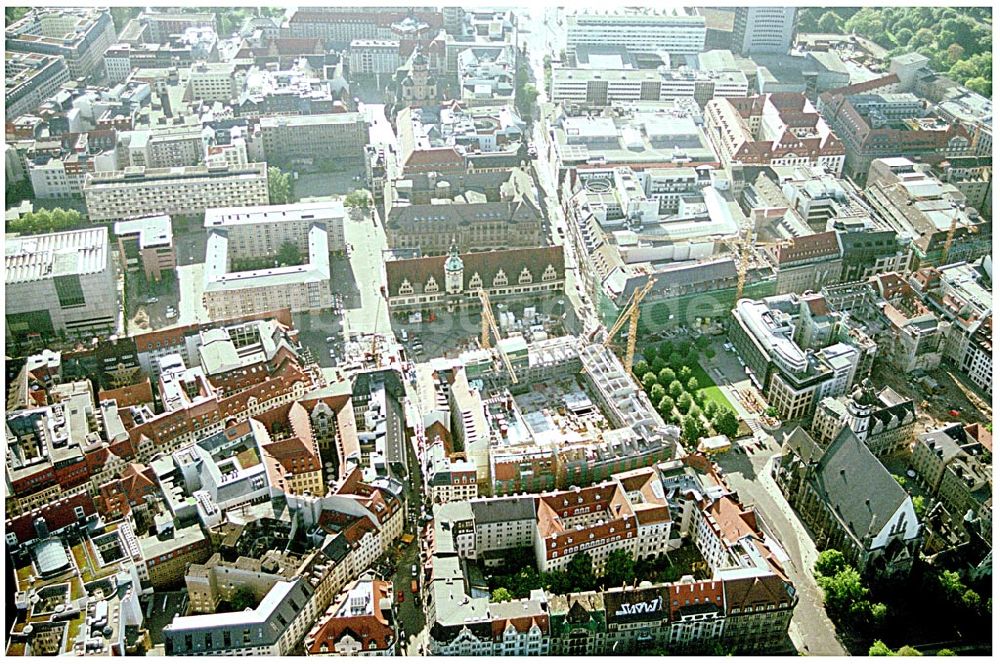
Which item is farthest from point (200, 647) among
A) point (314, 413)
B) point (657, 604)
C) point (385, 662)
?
point (657, 604)

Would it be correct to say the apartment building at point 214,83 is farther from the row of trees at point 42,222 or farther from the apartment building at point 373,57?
the row of trees at point 42,222

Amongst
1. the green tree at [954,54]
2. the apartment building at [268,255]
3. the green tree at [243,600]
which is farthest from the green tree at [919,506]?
the green tree at [954,54]

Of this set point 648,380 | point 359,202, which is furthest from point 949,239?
point 359,202

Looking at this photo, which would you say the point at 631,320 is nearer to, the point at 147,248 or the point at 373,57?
the point at 147,248

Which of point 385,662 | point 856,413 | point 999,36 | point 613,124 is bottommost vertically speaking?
point 385,662

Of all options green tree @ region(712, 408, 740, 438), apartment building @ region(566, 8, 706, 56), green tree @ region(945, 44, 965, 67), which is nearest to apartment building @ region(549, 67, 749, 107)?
apartment building @ region(566, 8, 706, 56)

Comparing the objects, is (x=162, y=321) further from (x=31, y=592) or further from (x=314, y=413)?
(x=31, y=592)

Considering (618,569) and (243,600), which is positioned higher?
(618,569)

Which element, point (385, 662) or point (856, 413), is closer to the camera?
point (385, 662)
